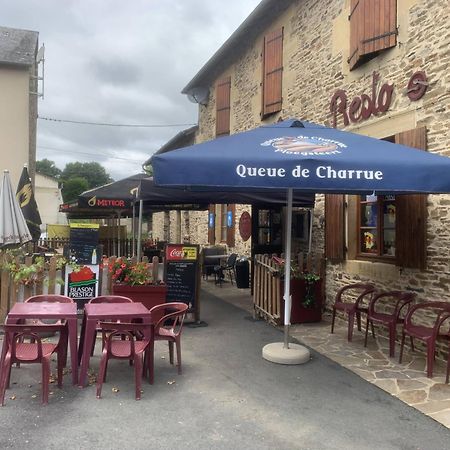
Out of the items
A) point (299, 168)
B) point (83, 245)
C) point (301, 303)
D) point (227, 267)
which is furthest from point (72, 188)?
point (299, 168)

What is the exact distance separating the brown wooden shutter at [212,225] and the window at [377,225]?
7.76 m

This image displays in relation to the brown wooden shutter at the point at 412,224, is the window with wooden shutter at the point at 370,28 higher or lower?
higher

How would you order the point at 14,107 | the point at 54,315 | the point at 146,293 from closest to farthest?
the point at 54,315 → the point at 146,293 → the point at 14,107

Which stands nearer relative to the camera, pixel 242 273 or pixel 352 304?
pixel 352 304

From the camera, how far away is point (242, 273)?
10844 mm

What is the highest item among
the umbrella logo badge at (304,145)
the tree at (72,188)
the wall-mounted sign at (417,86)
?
the tree at (72,188)

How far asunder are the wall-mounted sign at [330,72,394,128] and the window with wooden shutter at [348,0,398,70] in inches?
15.6

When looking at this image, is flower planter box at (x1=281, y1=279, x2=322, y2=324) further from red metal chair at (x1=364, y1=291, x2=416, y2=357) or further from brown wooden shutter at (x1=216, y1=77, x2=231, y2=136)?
brown wooden shutter at (x1=216, y1=77, x2=231, y2=136)

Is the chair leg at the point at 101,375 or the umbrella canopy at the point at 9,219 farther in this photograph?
the umbrella canopy at the point at 9,219

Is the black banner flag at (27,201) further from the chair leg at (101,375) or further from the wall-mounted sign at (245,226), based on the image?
the chair leg at (101,375)

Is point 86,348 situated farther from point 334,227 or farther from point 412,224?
point 334,227

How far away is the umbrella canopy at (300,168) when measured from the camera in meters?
3.99

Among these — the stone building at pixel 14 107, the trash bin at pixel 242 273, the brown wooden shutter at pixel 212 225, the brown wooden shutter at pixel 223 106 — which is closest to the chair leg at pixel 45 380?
the trash bin at pixel 242 273

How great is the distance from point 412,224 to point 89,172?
258 feet
